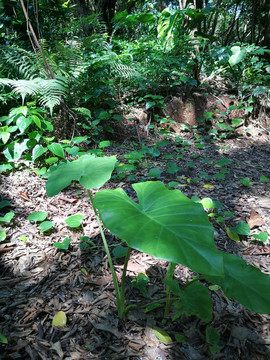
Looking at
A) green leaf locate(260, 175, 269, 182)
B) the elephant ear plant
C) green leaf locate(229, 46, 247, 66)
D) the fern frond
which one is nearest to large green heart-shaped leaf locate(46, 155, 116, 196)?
the elephant ear plant

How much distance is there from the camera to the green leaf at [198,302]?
0.80 m

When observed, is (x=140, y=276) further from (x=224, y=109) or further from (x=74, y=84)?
(x=224, y=109)

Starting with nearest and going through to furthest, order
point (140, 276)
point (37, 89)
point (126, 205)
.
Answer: point (126, 205)
point (140, 276)
point (37, 89)

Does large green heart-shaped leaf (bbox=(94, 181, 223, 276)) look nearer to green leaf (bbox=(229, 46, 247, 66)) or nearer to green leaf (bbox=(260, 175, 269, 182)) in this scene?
green leaf (bbox=(260, 175, 269, 182))

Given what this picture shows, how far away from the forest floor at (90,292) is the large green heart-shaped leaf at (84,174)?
49 cm

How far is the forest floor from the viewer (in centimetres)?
83

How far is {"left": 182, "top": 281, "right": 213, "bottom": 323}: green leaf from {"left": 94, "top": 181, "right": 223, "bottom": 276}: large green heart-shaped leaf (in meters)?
0.33

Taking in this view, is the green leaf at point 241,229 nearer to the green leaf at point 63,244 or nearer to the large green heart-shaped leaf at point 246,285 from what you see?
the large green heart-shaped leaf at point 246,285

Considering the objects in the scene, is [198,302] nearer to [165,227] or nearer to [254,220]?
[165,227]

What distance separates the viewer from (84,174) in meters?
0.96

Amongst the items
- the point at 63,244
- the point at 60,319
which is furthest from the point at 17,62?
the point at 60,319

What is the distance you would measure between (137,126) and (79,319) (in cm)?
243

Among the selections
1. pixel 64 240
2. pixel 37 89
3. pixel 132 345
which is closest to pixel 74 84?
pixel 37 89

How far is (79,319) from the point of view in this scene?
93 centimetres
